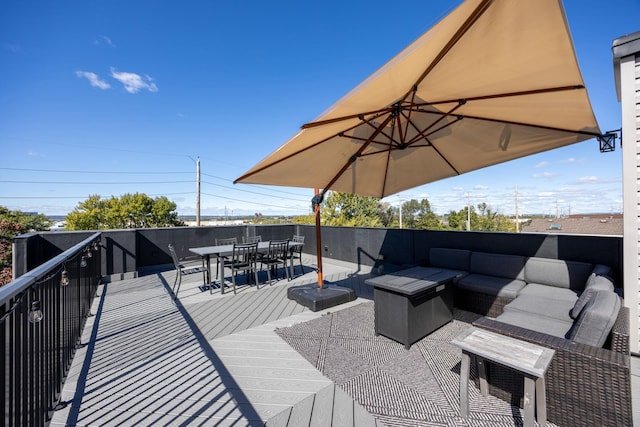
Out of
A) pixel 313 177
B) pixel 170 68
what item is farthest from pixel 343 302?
pixel 170 68

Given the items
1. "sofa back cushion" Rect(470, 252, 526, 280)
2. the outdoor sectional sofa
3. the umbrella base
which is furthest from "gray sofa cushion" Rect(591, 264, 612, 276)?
the umbrella base

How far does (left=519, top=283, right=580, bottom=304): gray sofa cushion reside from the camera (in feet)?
10.2

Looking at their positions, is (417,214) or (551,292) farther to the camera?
(417,214)

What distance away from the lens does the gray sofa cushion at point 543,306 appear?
2.64 metres

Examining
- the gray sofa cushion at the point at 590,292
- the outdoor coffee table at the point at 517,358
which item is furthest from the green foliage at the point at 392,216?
the outdoor coffee table at the point at 517,358

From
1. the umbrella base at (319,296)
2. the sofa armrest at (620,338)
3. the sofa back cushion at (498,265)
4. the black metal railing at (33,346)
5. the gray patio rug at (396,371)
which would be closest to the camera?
the black metal railing at (33,346)

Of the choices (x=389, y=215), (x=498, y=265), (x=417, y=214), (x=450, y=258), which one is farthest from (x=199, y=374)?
(x=417, y=214)

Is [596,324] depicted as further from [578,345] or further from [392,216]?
[392,216]

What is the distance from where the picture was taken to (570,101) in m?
2.40

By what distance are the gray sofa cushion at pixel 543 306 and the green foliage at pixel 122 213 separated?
1230 inches

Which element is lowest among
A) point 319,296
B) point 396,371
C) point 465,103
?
point 396,371

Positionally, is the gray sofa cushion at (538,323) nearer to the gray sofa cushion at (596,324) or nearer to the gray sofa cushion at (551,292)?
the gray sofa cushion at (596,324)

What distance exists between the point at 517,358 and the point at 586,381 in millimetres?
502

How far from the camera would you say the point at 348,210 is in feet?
61.6
